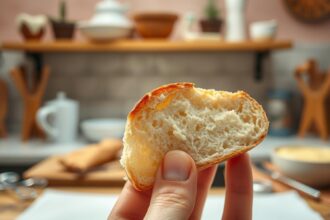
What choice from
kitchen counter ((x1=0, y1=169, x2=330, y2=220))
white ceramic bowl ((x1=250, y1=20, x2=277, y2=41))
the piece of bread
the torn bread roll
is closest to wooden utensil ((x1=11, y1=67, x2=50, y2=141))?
the torn bread roll

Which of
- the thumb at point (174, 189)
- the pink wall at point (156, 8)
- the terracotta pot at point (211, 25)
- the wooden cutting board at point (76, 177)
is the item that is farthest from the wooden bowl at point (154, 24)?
the thumb at point (174, 189)

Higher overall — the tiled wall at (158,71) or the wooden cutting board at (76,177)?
the tiled wall at (158,71)

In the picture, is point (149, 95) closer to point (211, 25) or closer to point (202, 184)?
point (202, 184)

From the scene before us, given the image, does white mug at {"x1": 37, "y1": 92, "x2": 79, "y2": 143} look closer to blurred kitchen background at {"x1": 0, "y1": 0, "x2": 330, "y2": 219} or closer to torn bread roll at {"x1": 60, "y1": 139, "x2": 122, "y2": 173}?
blurred kitchen background at {"x1": 0, "y1": 0, "x2": 330, "y2": 219}

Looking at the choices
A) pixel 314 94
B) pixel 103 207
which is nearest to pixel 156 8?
pixel 314 94

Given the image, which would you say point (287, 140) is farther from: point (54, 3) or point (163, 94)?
point (163, 94)

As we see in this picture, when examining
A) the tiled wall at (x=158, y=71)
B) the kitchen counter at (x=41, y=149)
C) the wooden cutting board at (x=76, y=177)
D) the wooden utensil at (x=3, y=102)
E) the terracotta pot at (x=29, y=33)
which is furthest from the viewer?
the tiled wall at (x=158, y=71)

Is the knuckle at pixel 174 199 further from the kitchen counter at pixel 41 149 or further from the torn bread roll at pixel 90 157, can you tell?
the kitchen counter at pixel 41 149
